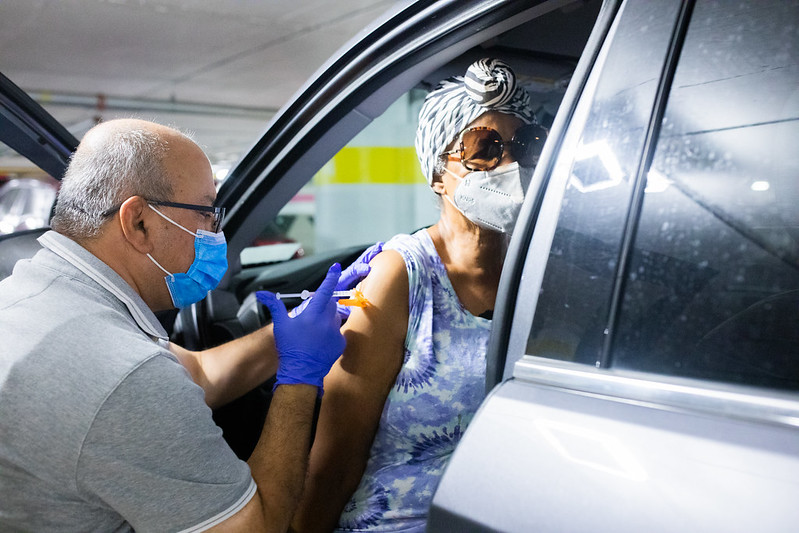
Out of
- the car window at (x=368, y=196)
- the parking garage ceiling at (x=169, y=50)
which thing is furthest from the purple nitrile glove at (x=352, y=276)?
the car window at (x=368, y=196)

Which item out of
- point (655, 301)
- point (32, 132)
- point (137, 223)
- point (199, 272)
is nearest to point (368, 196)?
point (32, 132)

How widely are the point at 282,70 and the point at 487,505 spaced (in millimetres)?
11087

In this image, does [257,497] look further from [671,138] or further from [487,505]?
[671,138]

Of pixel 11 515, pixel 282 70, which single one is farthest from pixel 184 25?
pixel 11 515

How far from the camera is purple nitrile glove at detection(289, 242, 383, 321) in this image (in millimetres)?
1695

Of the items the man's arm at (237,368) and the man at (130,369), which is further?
the man's arm at (237,368)

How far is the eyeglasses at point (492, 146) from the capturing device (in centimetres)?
168

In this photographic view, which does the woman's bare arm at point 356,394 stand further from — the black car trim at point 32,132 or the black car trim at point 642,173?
the black car trim at point 32,132

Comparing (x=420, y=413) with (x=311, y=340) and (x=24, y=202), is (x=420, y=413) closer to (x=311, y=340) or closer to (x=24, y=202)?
(x=311, y=340)

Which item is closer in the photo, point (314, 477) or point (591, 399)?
point (591, 399)

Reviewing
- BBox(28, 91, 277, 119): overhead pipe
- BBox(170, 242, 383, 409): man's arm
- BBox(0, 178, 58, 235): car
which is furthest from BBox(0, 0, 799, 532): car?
BBox(28, 91, 277, 119): overhead pipe

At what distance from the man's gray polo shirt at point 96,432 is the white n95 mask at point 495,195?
79cm

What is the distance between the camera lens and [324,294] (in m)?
1.61

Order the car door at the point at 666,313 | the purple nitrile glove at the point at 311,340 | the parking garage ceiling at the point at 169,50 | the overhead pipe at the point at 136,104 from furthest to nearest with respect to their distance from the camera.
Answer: the overhead pipe at the point at 136,104, the parking garage ceiling at the point at 169,50, the purple nitrile glove at the point at 311,340, the car door at the point at 666,313
